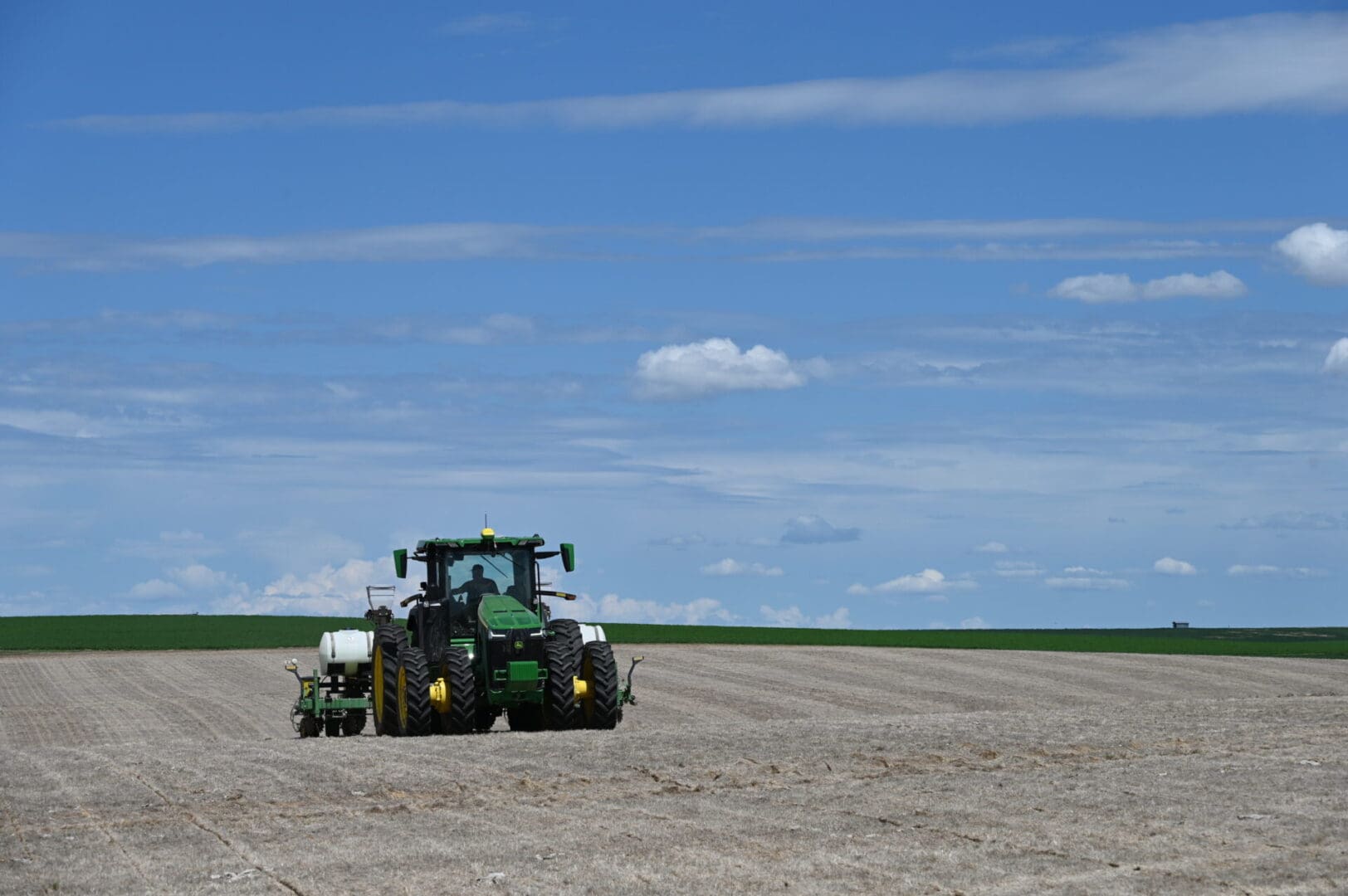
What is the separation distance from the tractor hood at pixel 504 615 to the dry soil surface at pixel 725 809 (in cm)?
237

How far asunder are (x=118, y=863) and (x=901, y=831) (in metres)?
6.32

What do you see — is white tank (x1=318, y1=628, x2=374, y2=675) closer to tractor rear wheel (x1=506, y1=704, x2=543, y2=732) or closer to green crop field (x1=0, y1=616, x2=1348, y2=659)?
tractor rear wheel (x1=506, y1=704, x2=543, y2=732)

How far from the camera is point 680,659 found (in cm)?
4684

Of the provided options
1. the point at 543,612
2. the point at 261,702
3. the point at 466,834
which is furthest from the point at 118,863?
the point at 261,702

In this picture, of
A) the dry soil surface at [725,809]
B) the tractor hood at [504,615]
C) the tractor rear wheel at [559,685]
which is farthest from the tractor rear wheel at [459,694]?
the dry soil surface at [725,809]

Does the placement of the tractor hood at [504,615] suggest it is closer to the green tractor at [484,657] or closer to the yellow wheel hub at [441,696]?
the green tractor at [484,657]

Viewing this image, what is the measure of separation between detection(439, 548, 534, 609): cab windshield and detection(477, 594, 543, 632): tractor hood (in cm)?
18

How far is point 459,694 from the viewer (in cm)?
2395

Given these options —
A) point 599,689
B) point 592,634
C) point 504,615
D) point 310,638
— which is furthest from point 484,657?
point 310,638

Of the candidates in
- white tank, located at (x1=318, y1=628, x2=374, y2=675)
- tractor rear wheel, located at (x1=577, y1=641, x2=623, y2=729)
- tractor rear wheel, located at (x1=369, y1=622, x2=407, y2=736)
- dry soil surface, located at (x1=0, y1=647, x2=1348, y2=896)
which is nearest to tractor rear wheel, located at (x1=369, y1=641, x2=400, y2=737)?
tractor rear wheel, located at (x1=369, y1=622, x2=407, y2=736)

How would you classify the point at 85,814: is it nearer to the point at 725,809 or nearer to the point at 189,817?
the point at 189,817

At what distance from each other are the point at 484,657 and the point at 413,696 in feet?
3.92

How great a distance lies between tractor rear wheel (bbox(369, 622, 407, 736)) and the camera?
24641 mm

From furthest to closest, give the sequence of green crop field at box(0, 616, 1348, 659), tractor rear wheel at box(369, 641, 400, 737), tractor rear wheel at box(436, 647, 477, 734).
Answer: green crop field at box(0, 616, 1348, 659) → tractor rear wheel at box(369, 641, 400, 737) → tractor rear wheel at box(436, 647, 477, 734)
